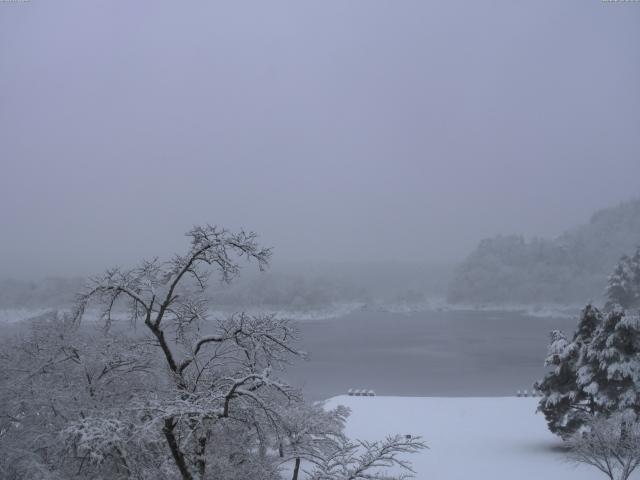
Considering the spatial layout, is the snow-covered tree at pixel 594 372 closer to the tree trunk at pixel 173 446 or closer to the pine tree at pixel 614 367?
the pine tree at pixel 614 367

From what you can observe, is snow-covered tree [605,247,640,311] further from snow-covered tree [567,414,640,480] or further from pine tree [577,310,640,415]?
snow-covered tree [567,414,640,480]

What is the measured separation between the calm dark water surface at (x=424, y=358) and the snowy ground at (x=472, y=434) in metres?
2.69

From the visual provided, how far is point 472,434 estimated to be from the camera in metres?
16.0

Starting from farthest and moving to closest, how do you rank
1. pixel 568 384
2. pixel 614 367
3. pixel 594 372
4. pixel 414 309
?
1. pixel 414 309
2. pixel 568 384
3. pixel 594 372
4. pixel 614 367

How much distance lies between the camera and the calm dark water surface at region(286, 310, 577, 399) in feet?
96.3

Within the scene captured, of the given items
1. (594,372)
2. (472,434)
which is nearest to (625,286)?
(472,434)

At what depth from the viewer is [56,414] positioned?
7.21 metres

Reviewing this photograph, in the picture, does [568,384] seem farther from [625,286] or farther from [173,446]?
[625,286]

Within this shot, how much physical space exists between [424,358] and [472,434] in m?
24.0

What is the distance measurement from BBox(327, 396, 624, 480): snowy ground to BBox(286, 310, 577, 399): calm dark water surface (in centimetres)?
269

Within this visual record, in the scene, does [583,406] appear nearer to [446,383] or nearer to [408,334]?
[446,383]

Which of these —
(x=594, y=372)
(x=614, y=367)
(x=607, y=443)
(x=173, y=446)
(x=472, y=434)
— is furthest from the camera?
(x=472, y=434)

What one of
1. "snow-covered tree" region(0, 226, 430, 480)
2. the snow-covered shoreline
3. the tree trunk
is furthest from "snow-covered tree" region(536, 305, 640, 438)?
the snow-covered shoreline

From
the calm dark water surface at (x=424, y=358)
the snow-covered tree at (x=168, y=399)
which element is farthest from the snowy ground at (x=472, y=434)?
the snow-covered tree at (x=168, y=399)
